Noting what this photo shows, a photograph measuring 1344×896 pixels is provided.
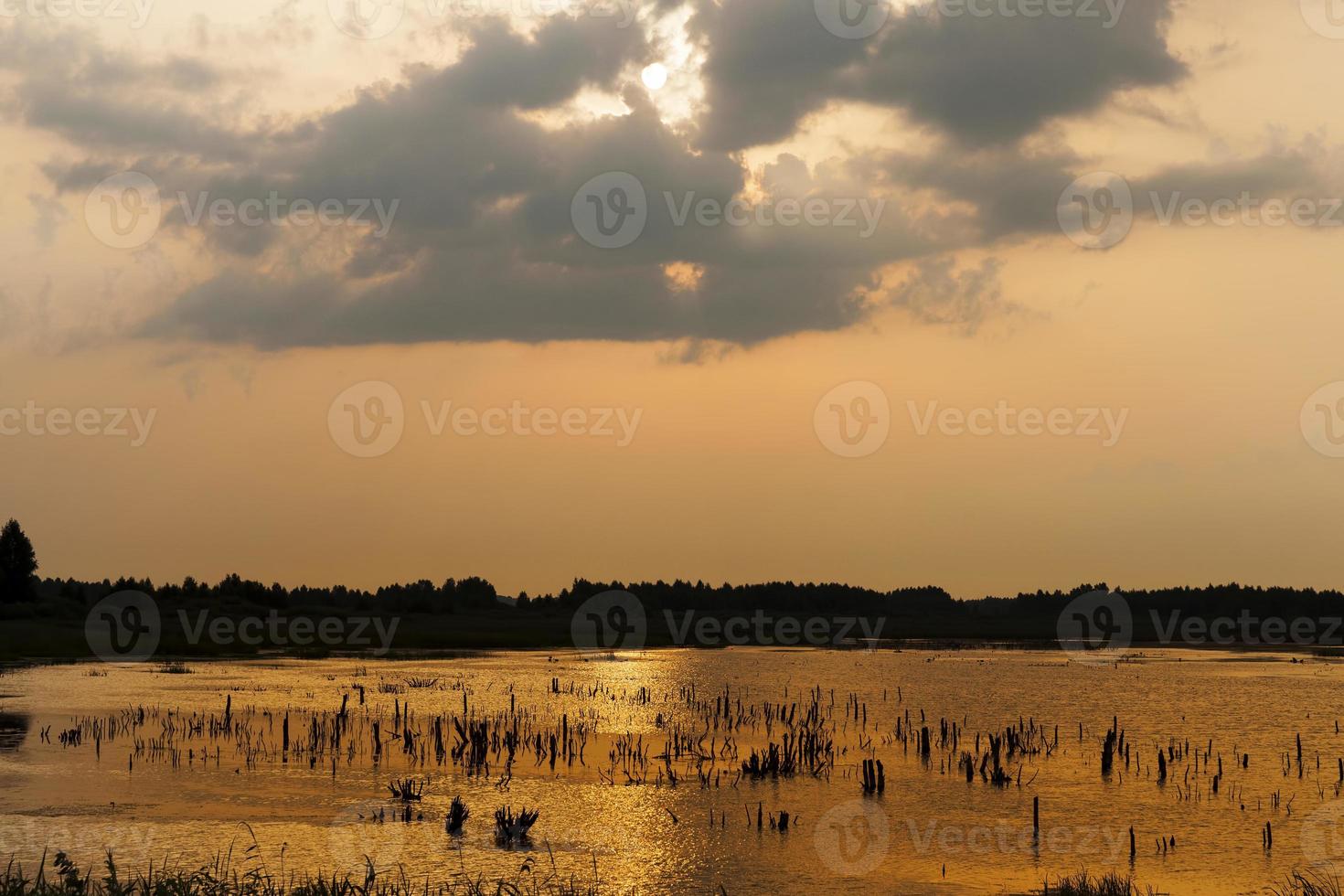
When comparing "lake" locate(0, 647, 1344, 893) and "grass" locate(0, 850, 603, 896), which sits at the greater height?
"grass" locate(0, 850, 603, 896)

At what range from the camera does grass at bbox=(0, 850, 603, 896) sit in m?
17.2

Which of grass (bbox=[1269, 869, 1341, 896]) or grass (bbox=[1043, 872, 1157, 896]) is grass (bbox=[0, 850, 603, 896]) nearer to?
grass (bbox=[1043, 872, 1157, 896])

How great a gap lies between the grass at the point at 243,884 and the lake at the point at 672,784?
55 centimetres

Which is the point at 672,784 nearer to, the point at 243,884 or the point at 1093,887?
the point at 1093,887

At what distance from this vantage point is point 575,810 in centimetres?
2994

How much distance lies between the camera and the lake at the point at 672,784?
24500 mm

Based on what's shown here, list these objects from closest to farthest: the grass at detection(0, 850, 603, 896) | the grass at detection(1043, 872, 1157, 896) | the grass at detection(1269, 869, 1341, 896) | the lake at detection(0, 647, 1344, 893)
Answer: the grass at detection(0, 850, 603, 896), the grass at detection(1269, 869, 1341, 896), the grass at detection(1043, 872, 1157, 896), the lake at detection(0, 647, 1344, 893)

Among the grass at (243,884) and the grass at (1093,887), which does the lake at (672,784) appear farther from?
the grass at (1093,887)

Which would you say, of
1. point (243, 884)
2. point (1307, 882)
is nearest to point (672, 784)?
point (243, 884)

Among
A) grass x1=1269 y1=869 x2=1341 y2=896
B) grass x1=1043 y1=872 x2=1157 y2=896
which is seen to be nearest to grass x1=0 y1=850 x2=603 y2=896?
grass x1=1043 y1=872 x2=1157 y2=896

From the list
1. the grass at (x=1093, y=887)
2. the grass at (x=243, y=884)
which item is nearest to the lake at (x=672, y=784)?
the grass at (x=243, y=884)

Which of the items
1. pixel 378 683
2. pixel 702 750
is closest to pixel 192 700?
pixel 378 683

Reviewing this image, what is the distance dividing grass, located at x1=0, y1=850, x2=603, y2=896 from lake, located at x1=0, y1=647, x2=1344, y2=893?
0.55 metres

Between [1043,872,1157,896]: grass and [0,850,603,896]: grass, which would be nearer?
[0,850,603,896]: grass
